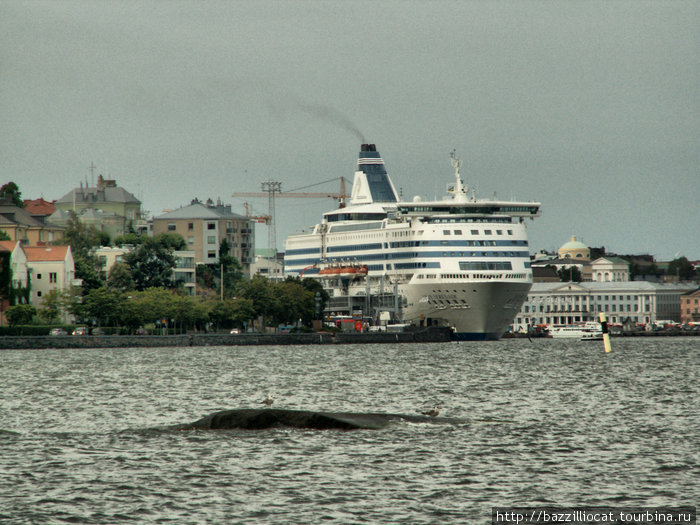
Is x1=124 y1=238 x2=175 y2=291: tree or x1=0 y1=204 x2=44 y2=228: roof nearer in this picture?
x1=124 y1=238 x2=175 y2=291: tree

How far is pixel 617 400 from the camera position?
178ft

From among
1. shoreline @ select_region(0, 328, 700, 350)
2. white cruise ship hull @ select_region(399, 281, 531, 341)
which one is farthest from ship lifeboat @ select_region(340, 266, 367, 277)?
shoreline @ select_region(0, 328, 700, 350)

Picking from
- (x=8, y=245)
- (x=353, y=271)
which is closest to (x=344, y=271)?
(x=353, y=271)

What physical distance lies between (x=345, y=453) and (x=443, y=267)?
11682 cm

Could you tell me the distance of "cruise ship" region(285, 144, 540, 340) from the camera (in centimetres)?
14850

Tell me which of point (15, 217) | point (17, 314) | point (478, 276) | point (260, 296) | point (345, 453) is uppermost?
point (15, 217)

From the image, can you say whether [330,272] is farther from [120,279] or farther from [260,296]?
[120,279]

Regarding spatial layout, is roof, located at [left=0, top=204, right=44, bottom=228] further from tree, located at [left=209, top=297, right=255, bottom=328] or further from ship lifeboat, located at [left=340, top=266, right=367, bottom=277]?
ship lifeboat, located at [left=340, top=266, right=367, bottom=277]

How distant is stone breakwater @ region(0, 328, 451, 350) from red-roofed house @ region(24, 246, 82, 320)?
17130 millimetres

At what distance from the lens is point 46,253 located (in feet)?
473

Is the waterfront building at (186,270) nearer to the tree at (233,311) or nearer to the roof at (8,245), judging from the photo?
the tree at (233,311)

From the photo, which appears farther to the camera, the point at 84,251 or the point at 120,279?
the point at 84,251

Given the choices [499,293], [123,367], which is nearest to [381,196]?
[499,293]

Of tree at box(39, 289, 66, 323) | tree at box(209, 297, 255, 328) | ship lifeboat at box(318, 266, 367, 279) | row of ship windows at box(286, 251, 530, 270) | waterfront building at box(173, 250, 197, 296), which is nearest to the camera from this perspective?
tree at box(39, 289, 66, 323)
